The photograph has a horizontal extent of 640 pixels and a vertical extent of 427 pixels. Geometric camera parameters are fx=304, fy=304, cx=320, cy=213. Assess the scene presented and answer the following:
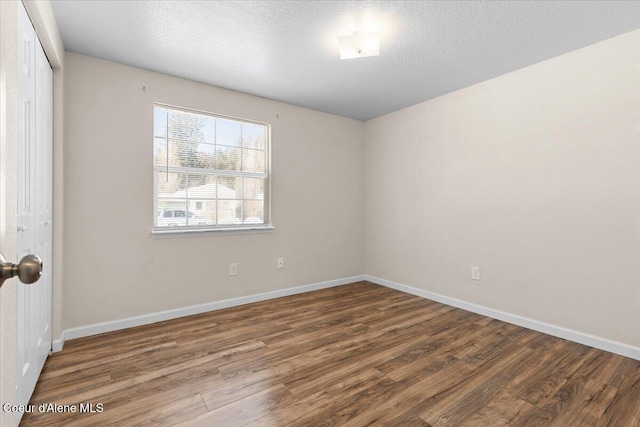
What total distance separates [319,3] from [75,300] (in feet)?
9.50

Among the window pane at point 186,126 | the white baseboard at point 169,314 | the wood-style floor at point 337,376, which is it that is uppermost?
the window pane at point 186,126

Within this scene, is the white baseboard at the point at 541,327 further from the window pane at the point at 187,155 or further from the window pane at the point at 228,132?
the window pane at the point at 187,155

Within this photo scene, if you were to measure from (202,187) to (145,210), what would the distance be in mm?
570

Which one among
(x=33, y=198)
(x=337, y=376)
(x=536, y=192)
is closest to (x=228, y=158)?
(x=33, y=198)

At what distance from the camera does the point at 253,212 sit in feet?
11.5

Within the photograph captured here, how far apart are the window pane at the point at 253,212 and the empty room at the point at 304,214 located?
2 centimetres

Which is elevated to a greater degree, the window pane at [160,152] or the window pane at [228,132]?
the window pane at [228,132]

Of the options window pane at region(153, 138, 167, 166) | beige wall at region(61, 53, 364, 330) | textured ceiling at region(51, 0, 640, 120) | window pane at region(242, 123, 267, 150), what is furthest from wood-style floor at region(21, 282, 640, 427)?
textured ceiling at region(51, 0, 640, 120)

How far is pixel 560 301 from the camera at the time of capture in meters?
2.52

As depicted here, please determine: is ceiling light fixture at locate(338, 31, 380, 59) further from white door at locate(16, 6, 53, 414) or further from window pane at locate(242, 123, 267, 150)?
white door at locate(16, 6, 53, 414)

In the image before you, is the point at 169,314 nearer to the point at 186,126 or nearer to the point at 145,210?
the point at 145,210

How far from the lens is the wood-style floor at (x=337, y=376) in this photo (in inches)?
61.9

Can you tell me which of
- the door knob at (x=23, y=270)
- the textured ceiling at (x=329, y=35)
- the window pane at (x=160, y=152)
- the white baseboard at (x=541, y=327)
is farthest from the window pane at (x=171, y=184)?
the white baseboard at (x=541, y=327)

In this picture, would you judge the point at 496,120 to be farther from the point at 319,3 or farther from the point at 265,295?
the point at 265,295
